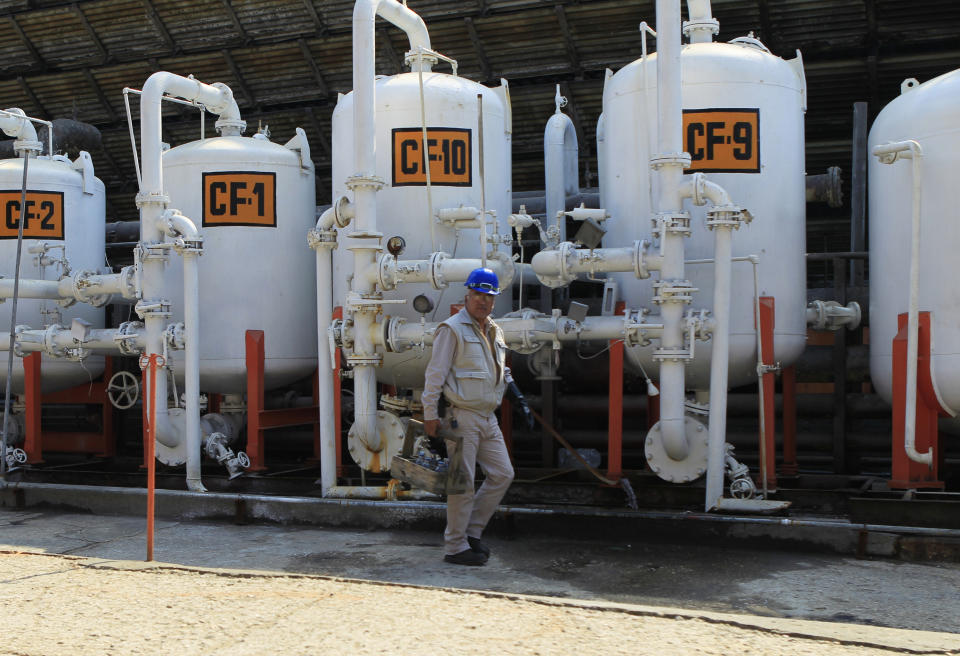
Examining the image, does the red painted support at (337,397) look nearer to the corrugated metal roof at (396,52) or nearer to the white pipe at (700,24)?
the white pipe at (700,24)

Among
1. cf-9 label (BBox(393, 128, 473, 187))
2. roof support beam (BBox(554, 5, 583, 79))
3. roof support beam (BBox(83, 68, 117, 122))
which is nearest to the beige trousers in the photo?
cf-9 label (BBox(393, 128, 473, 187))

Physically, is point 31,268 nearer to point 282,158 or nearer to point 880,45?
point 282,158

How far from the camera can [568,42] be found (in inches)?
536

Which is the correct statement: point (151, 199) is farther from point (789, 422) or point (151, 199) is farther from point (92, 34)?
point (92, 34)

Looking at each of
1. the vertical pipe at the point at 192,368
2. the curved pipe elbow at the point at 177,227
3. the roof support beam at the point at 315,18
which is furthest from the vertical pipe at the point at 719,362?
the roof support beam at the point at 315,18

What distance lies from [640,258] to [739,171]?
3.78 ft

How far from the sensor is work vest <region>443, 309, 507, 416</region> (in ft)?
19.7

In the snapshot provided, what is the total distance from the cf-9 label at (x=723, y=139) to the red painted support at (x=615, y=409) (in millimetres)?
1492

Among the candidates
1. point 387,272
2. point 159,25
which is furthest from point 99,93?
point 387,272

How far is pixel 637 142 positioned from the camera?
785 cm

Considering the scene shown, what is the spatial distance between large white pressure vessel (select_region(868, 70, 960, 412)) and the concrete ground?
64.9 inches

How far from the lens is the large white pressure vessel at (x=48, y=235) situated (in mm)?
9977

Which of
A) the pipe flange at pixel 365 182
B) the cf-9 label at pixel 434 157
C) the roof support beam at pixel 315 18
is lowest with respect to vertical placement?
the pipe flange at pixel 365 182

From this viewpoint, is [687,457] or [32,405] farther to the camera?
[32,405]
